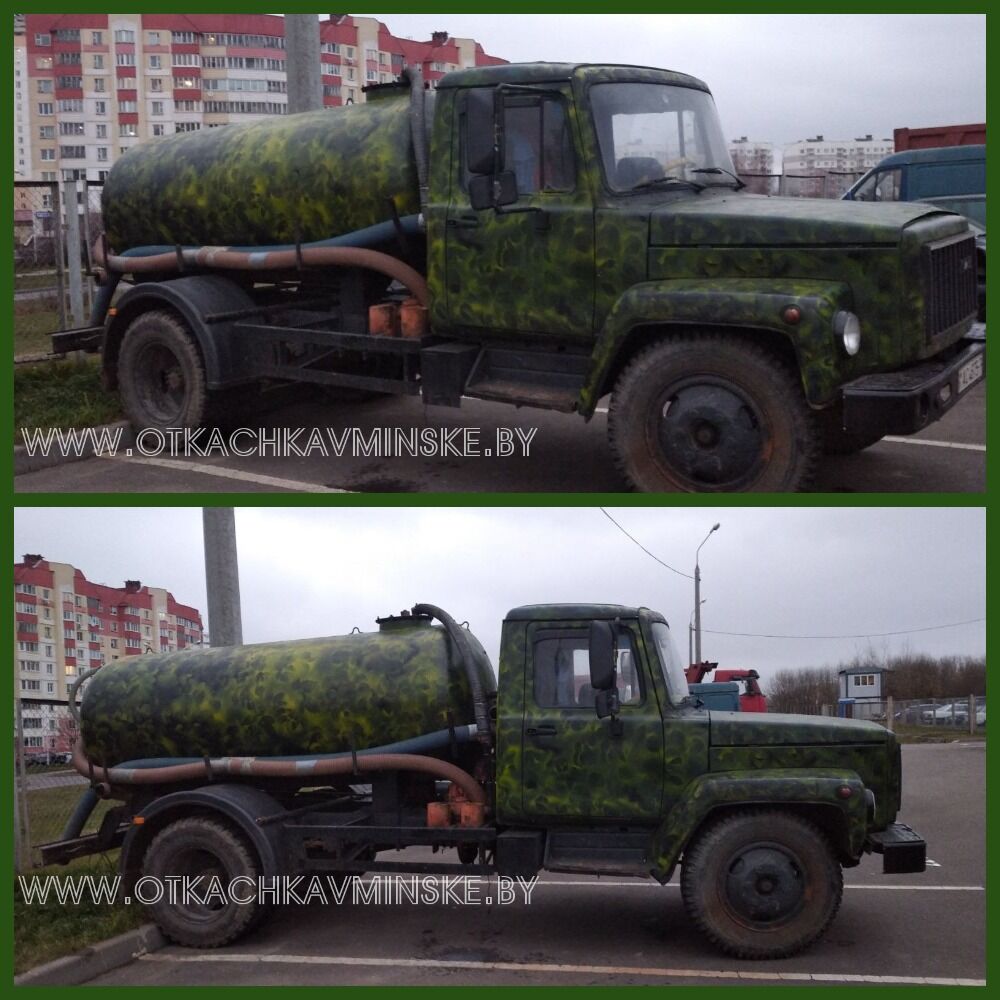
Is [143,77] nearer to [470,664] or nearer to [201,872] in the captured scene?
[201,872]

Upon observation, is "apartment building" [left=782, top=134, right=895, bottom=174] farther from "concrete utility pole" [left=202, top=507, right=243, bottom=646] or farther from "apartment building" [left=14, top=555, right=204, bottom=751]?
"concrete utility pole" [left=202, top=507, right=243, bottom=646]

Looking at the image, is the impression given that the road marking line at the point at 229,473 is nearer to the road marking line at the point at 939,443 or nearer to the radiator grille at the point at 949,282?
the road marking line at the point at 939,443

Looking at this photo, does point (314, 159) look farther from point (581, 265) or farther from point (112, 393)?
point (112, 393)

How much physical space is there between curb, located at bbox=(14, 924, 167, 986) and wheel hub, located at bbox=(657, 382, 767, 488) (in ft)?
15.1

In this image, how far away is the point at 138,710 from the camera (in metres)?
8.95

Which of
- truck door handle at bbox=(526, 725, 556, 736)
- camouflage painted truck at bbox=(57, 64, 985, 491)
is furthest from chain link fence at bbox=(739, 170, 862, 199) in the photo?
truck door handle at bbox=(526, 725, 556, 736)

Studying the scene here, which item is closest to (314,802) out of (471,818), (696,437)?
(471,818)

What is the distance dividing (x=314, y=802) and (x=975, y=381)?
5452 millimetres

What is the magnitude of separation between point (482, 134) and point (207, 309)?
119 inches

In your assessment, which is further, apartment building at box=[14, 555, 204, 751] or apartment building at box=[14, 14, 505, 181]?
apartment building at box=[14, 14, 505, 181]

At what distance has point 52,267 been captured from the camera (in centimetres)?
1515

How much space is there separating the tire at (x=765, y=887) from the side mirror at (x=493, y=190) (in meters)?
4.31

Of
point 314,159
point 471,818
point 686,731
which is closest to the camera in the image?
point 686,731

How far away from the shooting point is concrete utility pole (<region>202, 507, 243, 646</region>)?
11266 mm
